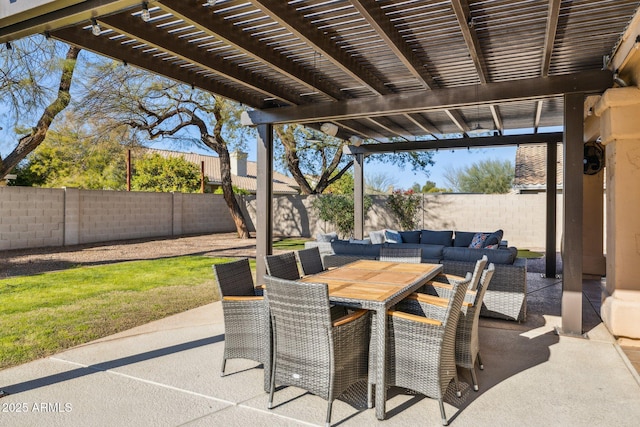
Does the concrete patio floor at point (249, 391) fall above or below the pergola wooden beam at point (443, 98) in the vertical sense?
below

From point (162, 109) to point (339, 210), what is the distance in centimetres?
656

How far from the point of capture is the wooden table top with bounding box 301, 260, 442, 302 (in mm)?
3017

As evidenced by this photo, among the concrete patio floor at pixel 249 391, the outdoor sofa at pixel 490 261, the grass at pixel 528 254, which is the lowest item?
the concrete patio floor at pixel 249 391

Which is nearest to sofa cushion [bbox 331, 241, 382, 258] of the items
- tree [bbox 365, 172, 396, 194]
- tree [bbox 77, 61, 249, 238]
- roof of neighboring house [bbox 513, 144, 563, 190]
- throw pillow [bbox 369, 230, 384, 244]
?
throw pillow [bbox 369, 230, 384, 244]

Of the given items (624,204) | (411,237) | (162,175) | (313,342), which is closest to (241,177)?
(162,175)

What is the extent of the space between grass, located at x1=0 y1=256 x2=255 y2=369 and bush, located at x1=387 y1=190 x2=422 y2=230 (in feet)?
23.9

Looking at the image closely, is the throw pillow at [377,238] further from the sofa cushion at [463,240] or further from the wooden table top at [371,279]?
the wooden table top at [371,279]

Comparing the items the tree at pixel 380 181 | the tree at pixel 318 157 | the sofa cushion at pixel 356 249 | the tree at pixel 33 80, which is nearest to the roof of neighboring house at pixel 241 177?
the tree at pixel 380 181

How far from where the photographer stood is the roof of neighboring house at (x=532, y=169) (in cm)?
1414

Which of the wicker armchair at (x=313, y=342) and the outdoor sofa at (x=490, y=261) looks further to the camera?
the outdoor sofa at (x=490, y=261)

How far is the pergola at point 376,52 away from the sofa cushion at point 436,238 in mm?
2801

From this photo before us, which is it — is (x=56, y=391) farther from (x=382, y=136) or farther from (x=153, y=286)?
(x=382, y=136)

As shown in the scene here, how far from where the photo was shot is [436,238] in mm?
8477

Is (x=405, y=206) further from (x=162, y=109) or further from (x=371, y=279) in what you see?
(x=371, y=279)
